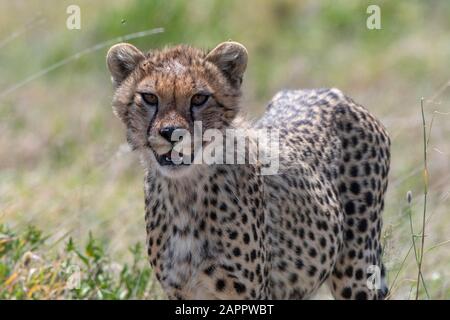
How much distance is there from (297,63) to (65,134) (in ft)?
9.41

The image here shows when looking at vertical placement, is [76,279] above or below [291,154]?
below

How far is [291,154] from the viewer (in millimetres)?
5645

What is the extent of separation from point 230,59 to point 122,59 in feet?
1.46

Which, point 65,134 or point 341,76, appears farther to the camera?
point 341,76

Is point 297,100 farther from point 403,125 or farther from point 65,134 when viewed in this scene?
point 65,134

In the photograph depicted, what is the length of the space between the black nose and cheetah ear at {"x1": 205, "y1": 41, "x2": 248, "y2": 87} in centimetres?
52

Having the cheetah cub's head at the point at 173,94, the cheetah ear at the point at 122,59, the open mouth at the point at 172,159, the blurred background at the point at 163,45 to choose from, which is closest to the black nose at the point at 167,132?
the cheetah cub's head at the point at 173,94

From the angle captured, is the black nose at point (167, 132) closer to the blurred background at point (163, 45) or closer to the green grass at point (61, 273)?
the green grass at point (61, 273)

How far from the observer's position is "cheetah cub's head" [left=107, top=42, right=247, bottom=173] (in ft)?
15.7

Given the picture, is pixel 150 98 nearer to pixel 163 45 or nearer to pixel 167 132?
pixel 167 132

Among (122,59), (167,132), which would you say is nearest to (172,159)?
(167,132)

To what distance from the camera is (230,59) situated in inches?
201
